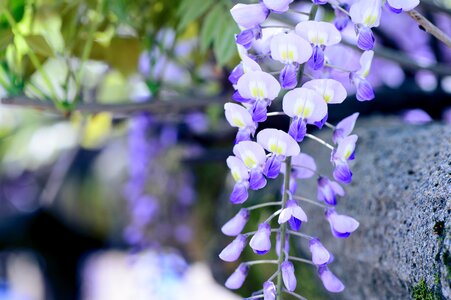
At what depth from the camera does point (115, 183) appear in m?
2.15

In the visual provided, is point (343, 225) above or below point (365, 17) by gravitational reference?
below

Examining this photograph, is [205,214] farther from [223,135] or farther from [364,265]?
[364,265]

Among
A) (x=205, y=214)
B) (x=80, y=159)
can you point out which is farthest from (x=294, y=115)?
(x=80, y=159)

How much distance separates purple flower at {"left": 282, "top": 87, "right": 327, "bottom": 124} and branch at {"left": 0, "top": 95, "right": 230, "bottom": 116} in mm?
545

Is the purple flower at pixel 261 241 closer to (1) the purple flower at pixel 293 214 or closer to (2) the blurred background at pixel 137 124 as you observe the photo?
(1) the purple flower at pixel 293 214

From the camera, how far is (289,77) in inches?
23.8

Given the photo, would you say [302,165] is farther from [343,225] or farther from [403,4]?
[403,4]

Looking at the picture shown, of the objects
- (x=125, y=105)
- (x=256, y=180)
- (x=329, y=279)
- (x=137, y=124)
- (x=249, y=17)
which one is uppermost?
(x=249, y=17)

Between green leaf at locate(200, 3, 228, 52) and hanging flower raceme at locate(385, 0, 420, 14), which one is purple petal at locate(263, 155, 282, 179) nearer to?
hanging flower raceme at locate(385, 0, 420, 14)

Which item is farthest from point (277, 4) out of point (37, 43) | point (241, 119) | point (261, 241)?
point (37, 43)

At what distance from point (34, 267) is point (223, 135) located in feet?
4.39

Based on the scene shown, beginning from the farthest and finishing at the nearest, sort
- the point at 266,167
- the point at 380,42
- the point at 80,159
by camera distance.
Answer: the point at 80,159 < the point at 380,42 < the point at 266,167

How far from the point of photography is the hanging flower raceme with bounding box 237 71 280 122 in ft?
1.98

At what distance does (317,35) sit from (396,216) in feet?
0.86
